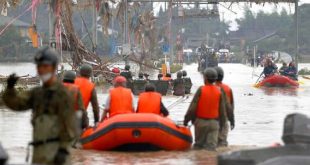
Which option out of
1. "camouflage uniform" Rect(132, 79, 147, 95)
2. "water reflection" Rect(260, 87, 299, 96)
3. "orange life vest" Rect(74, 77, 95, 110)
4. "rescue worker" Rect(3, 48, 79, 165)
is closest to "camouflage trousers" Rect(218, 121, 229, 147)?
"orange life vest" Rect(74, 77, 95, 110)

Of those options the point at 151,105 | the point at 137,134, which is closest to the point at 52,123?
the point at 137,134

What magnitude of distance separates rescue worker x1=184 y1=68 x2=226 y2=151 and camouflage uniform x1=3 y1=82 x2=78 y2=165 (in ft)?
24.2

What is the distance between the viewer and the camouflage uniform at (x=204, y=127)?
16.7 m

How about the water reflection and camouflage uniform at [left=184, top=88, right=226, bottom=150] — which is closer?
camouflage uniform at [left=184, top=88, right=226, bottom=150]

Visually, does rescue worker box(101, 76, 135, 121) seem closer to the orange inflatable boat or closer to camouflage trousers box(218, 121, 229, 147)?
the orange inflatable boat

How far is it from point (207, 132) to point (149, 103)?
1546 millimetres

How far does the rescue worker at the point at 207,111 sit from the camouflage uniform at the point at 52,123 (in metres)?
7.36

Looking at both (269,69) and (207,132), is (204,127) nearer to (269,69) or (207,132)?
(207,132)

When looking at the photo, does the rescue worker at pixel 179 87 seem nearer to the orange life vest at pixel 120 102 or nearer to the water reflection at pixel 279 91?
the water reflection at pixel 279 91

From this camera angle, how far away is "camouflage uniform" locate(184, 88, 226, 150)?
16.7 meters

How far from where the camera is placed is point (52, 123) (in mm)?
9406

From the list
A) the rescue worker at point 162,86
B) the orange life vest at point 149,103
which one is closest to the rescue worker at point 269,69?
the rescue worker at point 162,86


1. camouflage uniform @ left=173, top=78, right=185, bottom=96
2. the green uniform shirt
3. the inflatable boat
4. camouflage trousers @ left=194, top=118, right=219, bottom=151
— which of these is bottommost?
the inflatable boat

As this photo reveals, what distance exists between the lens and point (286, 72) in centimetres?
5053
